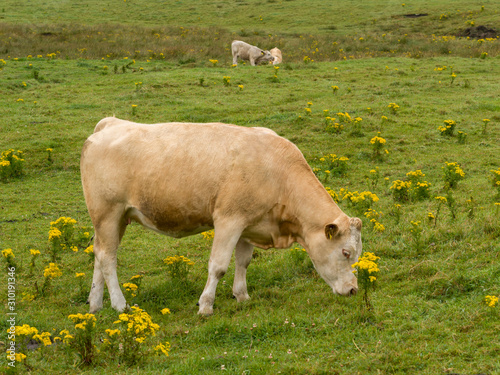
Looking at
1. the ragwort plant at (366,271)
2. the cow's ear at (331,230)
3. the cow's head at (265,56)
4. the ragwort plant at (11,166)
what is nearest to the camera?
the ragwort plant at (366,271)

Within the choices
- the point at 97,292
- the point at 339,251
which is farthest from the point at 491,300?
the point at 97,292

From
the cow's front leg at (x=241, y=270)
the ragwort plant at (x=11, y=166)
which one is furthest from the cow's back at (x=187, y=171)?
the ragwort plant at (x=11, y=166)

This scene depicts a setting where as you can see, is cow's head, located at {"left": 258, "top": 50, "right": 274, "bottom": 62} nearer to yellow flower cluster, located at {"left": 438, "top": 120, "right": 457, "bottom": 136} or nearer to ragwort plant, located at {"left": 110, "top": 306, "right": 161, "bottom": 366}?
yellow flower cluster, located at {"left": 438, "top": 120, "right": 457, "bottom": 136}

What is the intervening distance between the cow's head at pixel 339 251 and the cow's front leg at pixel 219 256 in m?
0.94

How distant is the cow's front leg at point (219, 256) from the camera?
6.52 metres

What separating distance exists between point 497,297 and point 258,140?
10.4 feet

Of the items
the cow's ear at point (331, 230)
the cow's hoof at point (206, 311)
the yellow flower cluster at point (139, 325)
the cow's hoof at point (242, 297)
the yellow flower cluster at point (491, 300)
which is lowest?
the cow's hoof at point (242, 297)

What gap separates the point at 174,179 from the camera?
6789mm

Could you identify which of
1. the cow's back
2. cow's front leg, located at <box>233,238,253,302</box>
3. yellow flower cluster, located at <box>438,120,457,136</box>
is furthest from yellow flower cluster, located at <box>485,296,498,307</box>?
yellow flower cluster, located at <box>438,120,457,136</box>

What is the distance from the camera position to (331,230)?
20.7 ft

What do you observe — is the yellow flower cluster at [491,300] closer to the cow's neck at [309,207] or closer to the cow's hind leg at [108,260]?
the cow's neck at [309,207]

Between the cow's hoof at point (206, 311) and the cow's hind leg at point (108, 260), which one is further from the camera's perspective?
the cow's hind leg at point (108, 260)

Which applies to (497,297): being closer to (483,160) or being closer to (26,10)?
(483,160)

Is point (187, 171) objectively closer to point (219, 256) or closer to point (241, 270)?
point (219, 256)
